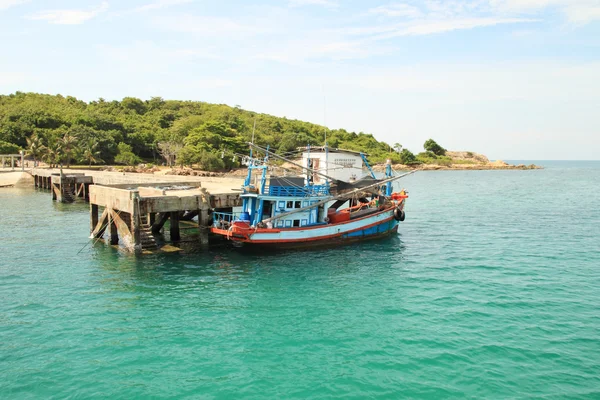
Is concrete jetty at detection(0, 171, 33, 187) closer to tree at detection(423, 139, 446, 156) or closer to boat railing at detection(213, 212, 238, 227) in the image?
boat railing at detection(213, 212, 238, 227)

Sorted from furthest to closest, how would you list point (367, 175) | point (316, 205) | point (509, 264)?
1. point (367, 175)
2. point (316, 205)
3. point (509, 264)

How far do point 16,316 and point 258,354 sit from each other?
405 inches

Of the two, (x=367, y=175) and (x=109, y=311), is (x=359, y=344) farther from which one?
(x=367, y=175)

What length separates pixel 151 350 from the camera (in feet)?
52.9

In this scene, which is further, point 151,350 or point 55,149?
point 55,149

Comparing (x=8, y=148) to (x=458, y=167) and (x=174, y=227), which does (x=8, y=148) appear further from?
(x=458, y=167)

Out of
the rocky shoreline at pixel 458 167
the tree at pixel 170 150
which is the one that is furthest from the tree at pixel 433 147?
the tree at pixel 170 150

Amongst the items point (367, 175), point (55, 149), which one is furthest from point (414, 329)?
point (55, 149)

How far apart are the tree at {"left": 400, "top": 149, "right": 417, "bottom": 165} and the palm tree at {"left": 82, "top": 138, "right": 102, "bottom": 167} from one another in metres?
95.8

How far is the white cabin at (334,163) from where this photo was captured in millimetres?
36156

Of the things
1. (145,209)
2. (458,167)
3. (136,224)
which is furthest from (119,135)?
(458,167)

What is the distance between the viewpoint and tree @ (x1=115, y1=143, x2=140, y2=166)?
8995cm

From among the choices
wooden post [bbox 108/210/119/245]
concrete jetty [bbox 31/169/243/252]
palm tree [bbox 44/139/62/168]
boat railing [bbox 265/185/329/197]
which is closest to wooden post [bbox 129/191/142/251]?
concrete jetty [bbox 31/169/243/252]

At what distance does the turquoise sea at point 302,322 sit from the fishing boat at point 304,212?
1546mm
